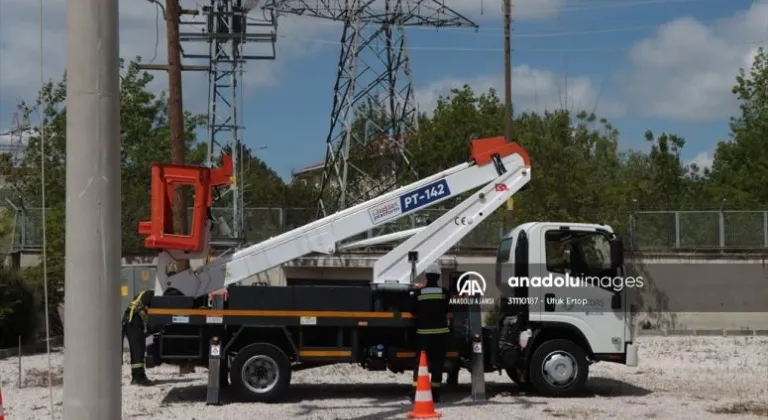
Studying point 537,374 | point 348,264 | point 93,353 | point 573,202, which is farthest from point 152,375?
point 573,202

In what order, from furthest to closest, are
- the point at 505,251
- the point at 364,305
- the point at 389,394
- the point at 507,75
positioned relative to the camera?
the point at 507,75, the point at 389,394, the point at 505,251, the point at 364,305

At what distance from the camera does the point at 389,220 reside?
48.4 ft

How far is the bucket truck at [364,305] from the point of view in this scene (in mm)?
13727

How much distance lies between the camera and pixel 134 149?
41531mm

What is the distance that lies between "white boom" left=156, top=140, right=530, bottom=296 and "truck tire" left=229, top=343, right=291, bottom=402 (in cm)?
111

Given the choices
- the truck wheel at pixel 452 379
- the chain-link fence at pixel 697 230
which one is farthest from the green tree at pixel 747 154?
Result: the truck wheel at pixel 452 379

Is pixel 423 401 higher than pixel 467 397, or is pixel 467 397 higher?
pixel 423 401

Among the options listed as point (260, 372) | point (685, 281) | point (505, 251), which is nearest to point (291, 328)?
point (260, 372)

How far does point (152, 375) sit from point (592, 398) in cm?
802

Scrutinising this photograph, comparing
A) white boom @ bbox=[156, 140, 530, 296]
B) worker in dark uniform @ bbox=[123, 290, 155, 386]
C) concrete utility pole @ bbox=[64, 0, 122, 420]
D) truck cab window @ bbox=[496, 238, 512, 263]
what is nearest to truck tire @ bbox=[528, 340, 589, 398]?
truck cab window @ bbox=[496, 238, 512, 263]

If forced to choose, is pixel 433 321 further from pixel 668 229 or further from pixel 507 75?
pixel 668 229

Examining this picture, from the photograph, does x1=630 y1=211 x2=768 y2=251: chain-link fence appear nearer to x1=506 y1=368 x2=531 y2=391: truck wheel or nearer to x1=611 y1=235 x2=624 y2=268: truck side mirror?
x1=506 y1=368 x2=531 y2=391: truck wheel

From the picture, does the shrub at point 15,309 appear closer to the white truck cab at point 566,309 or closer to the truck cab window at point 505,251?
the truck cab window at point 505,251

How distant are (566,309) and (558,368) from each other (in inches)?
34.4
